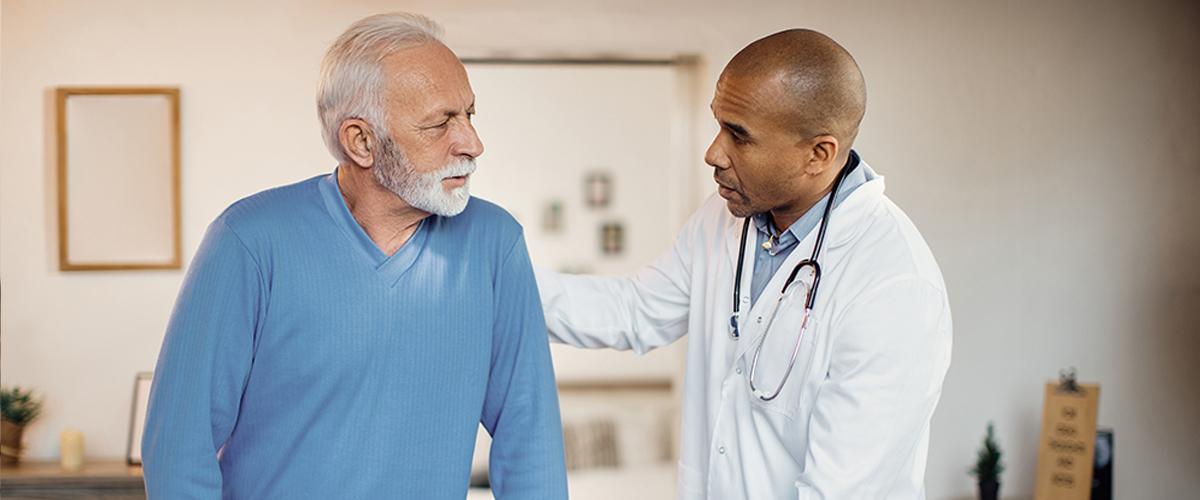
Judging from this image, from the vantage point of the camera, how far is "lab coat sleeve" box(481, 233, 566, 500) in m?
Answer: 1.91

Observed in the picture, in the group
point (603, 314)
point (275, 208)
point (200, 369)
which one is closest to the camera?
point (200, 369)

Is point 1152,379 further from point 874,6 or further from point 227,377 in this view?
point 227,377

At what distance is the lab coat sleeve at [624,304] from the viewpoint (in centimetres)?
225

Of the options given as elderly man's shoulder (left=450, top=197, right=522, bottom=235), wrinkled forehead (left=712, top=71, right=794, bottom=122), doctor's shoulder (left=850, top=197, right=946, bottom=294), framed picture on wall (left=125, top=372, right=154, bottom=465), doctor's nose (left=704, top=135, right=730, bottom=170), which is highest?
wrinkled forehead (left=712, top=71, right=794, bottom=122)

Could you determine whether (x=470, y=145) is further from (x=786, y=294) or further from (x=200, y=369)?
(x=786, y=294)

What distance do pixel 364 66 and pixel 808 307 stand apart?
832 mm

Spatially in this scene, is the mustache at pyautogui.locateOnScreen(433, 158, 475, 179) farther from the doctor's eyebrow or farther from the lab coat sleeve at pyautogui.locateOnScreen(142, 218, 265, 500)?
the doctor's eyebrow

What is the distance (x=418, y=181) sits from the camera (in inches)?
70.6

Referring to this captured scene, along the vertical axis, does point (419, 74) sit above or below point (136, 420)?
above

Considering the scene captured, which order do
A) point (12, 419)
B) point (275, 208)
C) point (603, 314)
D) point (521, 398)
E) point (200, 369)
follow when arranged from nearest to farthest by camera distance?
point (200, 369)
point (275, 208)
point (521, 398)
point (603, 314)
point (12, 419)

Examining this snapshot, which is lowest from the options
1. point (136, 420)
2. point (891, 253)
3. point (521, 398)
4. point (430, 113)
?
point (136, 420)

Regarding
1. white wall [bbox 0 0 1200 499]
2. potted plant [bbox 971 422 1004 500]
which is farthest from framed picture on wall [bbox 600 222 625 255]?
potted plant [bbox 971 422 1004 500]

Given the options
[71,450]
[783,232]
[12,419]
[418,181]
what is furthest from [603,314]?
[12,419]

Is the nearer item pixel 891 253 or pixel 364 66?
pixel 364 66
